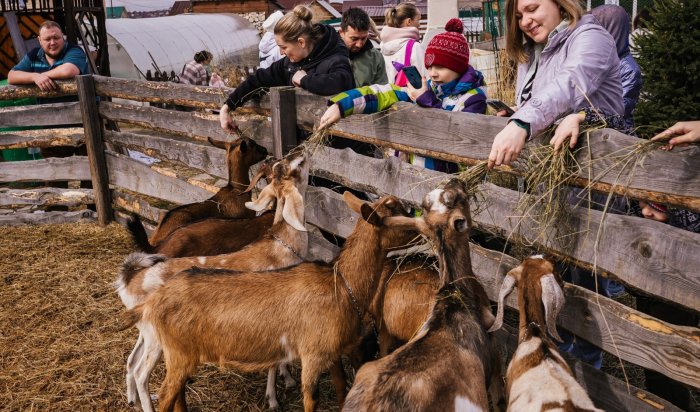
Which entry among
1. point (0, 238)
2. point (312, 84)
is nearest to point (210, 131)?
point (312, 84)

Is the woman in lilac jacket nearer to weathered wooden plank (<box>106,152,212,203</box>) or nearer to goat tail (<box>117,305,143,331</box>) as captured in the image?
goat tail (<box>117,305,143,331</box>)

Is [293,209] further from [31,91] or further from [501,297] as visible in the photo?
[31,91]

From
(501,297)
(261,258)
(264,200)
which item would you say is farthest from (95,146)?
(501,297)

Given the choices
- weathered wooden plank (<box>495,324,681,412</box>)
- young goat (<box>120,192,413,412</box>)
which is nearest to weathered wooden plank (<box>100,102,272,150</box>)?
young goat (<box>120,192,413,412</box>)

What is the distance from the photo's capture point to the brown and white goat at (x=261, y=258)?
4387mm

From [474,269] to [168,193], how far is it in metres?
4.28

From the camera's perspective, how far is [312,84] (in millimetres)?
4980

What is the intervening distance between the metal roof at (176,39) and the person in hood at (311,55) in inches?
629

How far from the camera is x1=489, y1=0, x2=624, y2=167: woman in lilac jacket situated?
3031 millimetres

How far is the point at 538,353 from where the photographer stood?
3.18 metres

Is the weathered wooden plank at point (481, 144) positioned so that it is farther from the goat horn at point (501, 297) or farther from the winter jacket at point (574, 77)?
the goat horn at point (501, 297)

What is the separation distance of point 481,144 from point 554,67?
0.60 metres

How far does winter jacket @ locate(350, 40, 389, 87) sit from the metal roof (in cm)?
1551

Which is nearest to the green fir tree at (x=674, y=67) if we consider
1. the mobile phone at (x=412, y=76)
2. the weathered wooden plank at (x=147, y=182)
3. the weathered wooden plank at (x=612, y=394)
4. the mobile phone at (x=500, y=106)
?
the mobile phone at (x=412, y=76)
